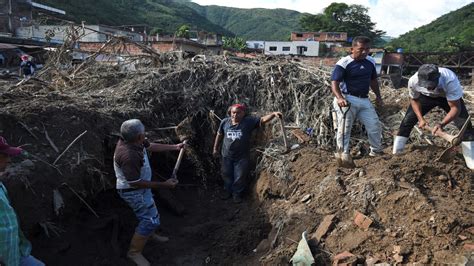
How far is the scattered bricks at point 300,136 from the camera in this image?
5684mm

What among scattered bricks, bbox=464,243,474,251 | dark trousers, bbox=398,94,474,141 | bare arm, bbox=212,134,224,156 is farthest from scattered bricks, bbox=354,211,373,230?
bare arm, bbox=212,134,224,156

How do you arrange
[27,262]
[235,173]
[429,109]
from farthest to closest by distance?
[235,173], [429,109], [27,262]

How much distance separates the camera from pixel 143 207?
3.82 m

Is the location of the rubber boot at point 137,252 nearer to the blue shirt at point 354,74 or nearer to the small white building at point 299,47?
the blue shirt at point 354,74

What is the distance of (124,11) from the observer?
8425 cm

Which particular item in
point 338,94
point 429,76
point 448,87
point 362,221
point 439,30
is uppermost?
point 439,30

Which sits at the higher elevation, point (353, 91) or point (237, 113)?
point (353, 91)

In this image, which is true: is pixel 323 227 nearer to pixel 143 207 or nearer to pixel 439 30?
pixel 143 207

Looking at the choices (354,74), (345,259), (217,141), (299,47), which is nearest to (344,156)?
(354,74)

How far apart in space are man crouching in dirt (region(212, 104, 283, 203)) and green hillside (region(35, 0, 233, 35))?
4814 centimetres

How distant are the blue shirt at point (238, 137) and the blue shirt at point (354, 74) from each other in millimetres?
1387

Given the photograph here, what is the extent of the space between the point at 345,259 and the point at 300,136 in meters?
2.71

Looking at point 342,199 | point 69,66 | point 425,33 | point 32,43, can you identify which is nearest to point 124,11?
point 425,33

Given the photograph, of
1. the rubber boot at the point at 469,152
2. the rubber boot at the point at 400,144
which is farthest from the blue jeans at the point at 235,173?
the rubber boot at the point at 469,152
